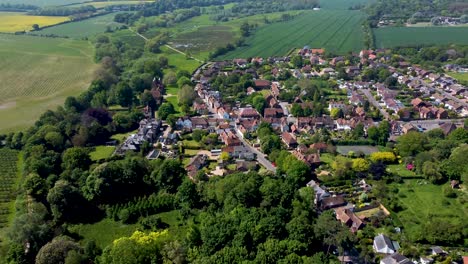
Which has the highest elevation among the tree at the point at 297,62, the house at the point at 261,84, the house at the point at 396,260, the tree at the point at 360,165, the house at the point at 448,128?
the tree at the point at 297,62

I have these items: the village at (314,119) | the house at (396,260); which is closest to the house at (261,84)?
the village at (314,119)

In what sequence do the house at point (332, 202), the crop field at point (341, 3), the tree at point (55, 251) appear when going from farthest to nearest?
the crop field at point (341, 3) < the house at point (332, 202) < the tree at point (55, 251)

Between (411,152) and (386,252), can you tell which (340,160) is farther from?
(386,252)

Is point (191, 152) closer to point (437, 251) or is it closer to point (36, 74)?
point (437, 251)

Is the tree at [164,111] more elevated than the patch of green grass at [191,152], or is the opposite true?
the tree at [164,111]

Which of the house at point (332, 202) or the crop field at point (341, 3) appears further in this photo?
the crop field at point (341, 3)

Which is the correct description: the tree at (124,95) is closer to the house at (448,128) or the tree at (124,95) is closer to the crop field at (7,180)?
the crop field at (7,180)

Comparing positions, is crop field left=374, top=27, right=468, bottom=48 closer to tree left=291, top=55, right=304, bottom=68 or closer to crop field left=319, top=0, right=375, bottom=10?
tree left=291, top=55, right=304, bottom=68

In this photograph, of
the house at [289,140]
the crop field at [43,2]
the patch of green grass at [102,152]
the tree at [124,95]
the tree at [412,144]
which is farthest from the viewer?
the crop field at [43,2]
